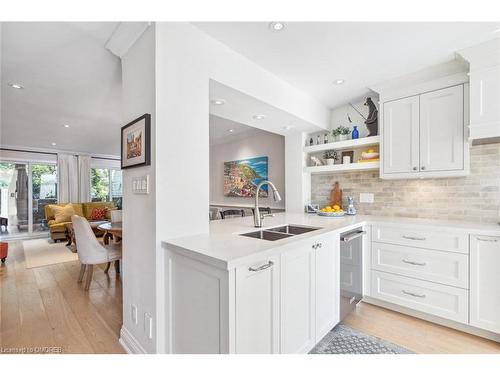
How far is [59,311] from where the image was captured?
2.30 meters

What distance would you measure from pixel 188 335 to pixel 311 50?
7.40 ft

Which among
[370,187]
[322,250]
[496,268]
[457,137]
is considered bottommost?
[496,268]

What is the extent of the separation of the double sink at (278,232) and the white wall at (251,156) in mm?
1997

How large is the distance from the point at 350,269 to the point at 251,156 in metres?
3.17

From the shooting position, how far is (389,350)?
5.68ft

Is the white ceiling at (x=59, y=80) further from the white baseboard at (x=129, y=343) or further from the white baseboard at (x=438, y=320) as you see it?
the white baseboard at (x=438, y=320)

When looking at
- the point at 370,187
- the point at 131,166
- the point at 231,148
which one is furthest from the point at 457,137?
the point at 231,148

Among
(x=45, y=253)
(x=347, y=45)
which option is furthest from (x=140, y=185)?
(x=45, y=253)

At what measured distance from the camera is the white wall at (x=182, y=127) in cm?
145

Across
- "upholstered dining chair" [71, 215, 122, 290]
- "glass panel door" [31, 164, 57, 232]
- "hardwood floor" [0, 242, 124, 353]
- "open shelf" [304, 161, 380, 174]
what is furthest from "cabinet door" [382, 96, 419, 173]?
"glass panel door" [31, 164, 57, 232]

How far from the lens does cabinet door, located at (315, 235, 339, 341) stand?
5.64 feet

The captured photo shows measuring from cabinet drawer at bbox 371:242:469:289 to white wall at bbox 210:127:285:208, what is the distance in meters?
2.04

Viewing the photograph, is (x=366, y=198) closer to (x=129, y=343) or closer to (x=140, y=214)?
(x=140, y=214)
